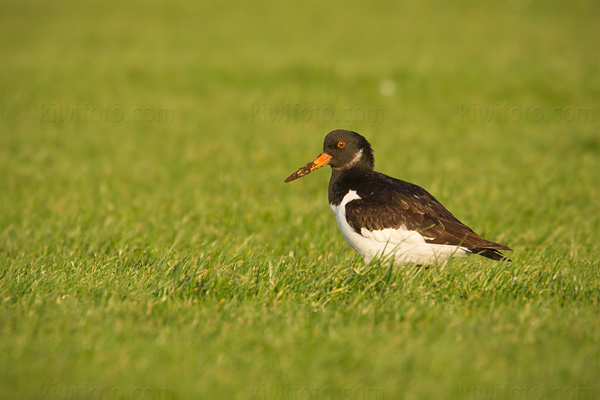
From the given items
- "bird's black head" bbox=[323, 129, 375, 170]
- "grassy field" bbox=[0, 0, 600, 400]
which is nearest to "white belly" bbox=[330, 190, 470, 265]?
"grassy field" bbox=[0, 0, 600, 400]

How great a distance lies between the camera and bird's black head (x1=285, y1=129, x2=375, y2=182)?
23.9 ft

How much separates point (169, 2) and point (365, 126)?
18.4m

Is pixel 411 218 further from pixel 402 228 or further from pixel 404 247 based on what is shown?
pixel 404 247

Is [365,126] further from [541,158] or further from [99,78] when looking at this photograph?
[99,78]

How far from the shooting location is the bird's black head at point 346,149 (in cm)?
727

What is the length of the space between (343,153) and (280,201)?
3343mm

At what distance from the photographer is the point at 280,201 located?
1048cm

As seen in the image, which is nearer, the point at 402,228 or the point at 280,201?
the point at 402,228

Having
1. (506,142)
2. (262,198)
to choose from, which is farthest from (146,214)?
(506,142)

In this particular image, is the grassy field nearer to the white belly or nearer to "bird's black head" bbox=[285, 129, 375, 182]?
the white belly

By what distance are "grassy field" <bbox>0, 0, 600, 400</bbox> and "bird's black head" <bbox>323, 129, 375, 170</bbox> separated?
110 centimetres

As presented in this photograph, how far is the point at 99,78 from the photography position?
66.5 ft

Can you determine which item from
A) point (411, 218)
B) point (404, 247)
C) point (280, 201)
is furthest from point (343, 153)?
point (280, 201)

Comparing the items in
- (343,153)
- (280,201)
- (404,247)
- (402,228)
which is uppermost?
(343,153)
